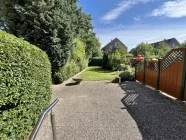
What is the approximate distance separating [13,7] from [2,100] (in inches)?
317

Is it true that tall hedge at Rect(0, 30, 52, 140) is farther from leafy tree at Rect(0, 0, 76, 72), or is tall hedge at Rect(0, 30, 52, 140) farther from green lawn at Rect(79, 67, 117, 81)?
green lawn at Rect(79, 67, 117, 81)

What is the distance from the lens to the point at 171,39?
39844mm

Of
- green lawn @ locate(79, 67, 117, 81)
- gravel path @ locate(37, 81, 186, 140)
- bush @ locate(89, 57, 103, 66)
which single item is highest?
bush @ locate(89, 57, 103, 66)

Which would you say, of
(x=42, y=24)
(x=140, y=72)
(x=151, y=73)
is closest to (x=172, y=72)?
(x=151, y=73)

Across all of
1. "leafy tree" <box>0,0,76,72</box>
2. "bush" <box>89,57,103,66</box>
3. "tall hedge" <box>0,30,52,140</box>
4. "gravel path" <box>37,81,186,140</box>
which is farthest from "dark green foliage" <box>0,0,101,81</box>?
"bush" <box>89,57,103,66</box>

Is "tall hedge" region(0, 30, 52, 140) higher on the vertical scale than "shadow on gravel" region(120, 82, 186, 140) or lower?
higher

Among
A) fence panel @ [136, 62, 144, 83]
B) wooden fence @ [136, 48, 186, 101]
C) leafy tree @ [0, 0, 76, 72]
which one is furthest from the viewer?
fence panel @ [136, 62, 144, 83]

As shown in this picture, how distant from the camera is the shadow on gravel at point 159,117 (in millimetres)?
2809

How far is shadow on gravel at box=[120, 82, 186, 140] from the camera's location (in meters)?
2.81

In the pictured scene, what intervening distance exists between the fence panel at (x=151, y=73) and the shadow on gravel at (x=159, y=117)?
1.85 metres

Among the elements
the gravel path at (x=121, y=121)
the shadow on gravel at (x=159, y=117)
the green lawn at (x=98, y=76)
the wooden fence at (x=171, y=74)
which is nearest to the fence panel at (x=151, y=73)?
the wooden fence at (x=171, y=74)

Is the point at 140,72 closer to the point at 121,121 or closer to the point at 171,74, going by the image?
the point at 171,74

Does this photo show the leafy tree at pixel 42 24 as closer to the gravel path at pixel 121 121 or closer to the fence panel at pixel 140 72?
the gravel path at pixel 121 121

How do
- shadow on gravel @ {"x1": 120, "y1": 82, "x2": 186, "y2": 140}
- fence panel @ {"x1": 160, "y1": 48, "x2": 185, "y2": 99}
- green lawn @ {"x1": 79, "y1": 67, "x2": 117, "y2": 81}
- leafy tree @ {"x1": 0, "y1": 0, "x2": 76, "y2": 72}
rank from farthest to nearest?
green lawn @ {"x1": 79, "y1": 67, "x2": 117, "y2": 81} → leafy tree @ {"x1": 0, "y1": 0, "x2": 76, "y2": 72} → fence panel @ {"x1": 160, "y1": 48, "x2": 185, "y2": 99} → shadow on gravel @ {"x1": 120, "y1": 82, "x2": 186, "y2": 140}
